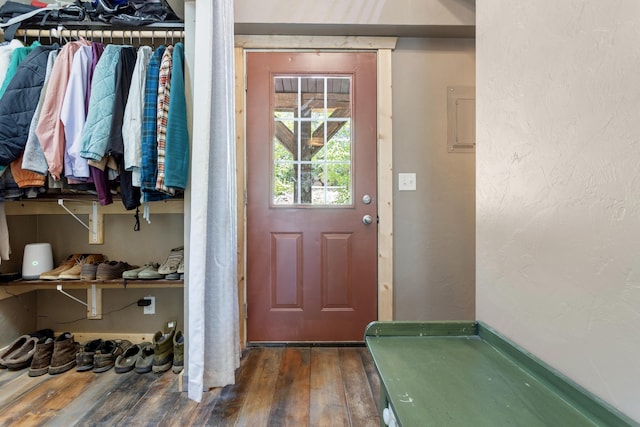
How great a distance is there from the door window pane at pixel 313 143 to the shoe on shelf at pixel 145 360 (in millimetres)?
1176

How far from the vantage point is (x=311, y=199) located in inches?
82.4

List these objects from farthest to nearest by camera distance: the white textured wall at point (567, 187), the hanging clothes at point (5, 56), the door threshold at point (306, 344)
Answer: the door threshold at point (306, 344) → the hanging clothes at point (5, 56) → the white textured wall at point (567, 187)

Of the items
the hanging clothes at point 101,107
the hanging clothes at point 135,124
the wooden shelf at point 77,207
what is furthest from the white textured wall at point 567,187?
the wooden shelf at point 77,207

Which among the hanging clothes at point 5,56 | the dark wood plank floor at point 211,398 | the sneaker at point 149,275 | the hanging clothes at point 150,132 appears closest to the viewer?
the dark wood plank floor at point 211,398

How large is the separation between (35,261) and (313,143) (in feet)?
6.09

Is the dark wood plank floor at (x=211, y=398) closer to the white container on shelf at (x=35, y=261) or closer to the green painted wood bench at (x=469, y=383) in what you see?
the white container on shelf at (x=35, y=261)

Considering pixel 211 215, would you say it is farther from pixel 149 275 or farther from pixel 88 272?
pixel 88 272

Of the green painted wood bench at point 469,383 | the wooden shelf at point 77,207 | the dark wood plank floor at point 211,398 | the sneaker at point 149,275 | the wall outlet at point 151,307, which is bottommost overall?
the dark wood plank floor at point 211,398

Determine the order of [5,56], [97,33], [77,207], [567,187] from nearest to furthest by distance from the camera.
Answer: [567,187]
[5,56]
[97,33]
[77,207]

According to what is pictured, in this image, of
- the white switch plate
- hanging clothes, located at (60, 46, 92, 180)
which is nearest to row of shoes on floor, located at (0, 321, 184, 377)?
hanging clothes, located at (60, 46, 92, 180)

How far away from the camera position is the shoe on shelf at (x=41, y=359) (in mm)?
1697

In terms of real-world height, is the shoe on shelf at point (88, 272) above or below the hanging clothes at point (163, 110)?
below

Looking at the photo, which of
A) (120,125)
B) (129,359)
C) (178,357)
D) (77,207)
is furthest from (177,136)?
(129,359)

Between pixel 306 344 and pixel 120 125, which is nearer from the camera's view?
pixel 120 125
